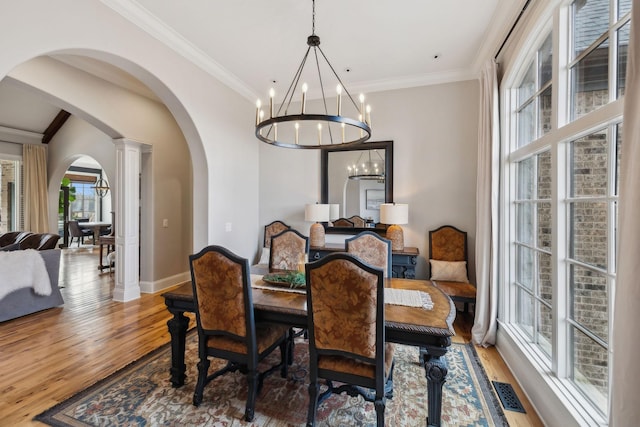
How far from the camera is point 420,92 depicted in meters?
4.03

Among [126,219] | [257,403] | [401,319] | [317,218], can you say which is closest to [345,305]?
[401,319]

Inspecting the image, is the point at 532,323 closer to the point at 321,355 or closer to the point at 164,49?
the point at 321,355

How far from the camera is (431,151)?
399cm

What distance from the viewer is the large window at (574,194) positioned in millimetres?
1521

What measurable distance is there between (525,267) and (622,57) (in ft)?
5.80

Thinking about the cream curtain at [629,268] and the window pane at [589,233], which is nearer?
the cream curtain at [629,268]

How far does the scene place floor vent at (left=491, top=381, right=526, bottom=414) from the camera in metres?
2.02

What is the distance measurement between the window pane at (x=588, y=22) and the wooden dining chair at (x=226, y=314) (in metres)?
2.40

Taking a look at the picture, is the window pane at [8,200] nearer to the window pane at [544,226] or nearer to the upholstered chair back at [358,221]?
the upholstered chair back at [358,221]

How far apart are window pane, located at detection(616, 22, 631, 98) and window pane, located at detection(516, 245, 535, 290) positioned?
55.7 inches

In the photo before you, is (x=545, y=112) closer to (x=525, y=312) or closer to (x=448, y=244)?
(x=525, y=312)

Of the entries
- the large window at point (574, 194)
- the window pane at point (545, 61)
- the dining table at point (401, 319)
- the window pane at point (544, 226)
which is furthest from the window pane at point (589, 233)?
the window pane at point (545, 61)

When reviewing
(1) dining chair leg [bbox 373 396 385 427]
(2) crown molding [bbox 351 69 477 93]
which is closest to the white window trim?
(1) dining chair leg [bbox 373 396 385 427]

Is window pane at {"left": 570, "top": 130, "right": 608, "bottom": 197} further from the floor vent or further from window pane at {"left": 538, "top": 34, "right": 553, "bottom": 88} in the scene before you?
the floor vent
